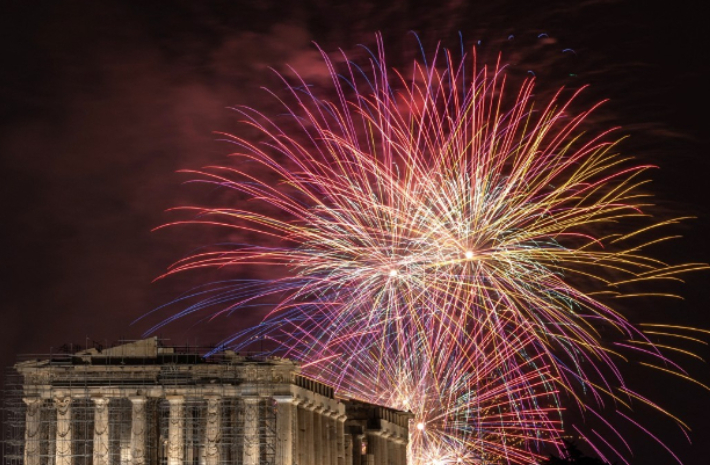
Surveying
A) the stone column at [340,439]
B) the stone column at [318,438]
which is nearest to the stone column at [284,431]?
the stone column at [318,438]

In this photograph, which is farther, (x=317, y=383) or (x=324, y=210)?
(x=317, y=383)

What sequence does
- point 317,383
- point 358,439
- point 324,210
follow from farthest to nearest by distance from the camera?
point 358,439
point 317,383
point 324,210

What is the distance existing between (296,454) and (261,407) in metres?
3.74

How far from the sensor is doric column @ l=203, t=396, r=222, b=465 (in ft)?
372

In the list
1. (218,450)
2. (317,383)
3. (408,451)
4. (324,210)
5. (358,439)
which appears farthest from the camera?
(408,451)

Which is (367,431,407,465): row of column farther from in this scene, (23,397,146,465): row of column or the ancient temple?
(23,397,146,465): row of column

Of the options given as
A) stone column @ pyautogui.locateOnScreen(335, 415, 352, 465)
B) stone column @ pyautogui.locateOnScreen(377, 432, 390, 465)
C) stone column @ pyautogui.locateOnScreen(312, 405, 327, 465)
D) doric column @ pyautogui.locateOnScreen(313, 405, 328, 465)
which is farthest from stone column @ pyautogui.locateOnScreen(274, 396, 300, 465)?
stone column @ pyautogui.locateOnScreen(377, 432, 390, 465)

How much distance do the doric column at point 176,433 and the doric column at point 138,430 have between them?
1629 millimetres

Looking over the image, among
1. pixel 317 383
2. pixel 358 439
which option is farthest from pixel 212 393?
pixel 358 439

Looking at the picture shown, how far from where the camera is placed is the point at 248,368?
4508 inches

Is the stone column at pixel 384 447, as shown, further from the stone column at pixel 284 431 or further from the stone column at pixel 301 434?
the stone column at pixel 284 431

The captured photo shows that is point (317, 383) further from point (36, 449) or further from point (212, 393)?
point (36, 449)

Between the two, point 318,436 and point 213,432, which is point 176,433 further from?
point 318,436

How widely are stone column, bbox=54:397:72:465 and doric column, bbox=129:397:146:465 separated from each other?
12.4ft
